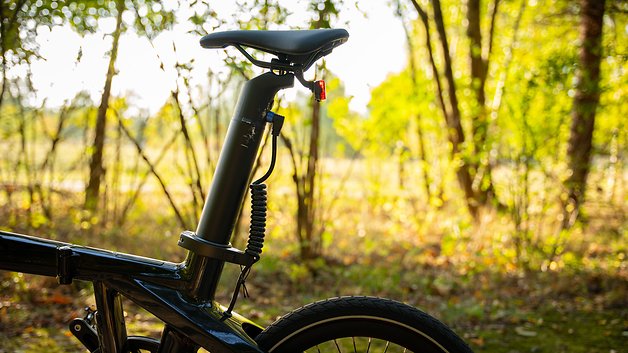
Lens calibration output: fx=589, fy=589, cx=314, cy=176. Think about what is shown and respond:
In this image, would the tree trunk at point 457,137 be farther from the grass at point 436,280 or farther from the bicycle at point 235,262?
the bicycle at point 235,262

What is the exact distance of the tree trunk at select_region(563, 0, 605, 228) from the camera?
188 inches

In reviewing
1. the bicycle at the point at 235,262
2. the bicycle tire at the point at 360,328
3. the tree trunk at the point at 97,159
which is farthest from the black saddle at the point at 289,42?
the tree trunk at the point at 97,159

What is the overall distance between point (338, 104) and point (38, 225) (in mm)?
2475

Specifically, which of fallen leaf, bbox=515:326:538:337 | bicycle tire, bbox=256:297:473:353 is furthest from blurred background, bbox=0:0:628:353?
bicycle tire, bbox=256:297:473:353

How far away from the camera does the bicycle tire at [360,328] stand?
5.12ft

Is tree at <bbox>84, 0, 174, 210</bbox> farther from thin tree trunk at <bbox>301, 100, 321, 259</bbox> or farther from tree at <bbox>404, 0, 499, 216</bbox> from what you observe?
tree at <bbox>404, 0, 499, 216</bbox>

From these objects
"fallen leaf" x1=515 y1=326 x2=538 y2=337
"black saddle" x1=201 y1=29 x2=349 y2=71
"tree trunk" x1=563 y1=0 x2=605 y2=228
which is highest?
"tree trunk" x1=563 y1=0 x2=605 y2=228

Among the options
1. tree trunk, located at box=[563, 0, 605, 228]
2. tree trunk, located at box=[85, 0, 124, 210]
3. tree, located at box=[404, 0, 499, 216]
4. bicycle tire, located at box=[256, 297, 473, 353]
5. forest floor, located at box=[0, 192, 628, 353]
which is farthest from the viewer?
tree, located at box=[404, 0, 499, 216]

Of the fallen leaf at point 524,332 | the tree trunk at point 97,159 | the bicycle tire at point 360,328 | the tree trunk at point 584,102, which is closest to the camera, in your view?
the bicycle tire at point 360,328

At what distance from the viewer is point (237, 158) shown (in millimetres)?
1607

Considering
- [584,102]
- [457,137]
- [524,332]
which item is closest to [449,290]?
[524,332]

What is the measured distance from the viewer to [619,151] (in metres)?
6.05

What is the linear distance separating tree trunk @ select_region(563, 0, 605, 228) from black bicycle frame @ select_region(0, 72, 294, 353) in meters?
3.79

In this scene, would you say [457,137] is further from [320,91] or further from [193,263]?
[193,263]
